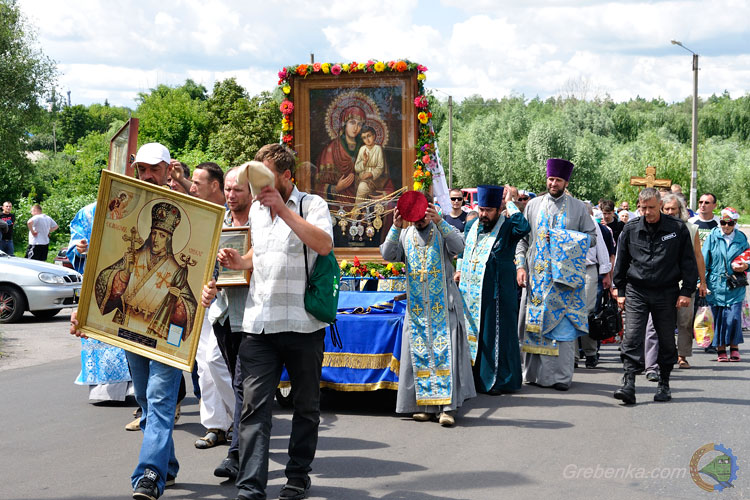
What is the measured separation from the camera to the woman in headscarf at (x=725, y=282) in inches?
433

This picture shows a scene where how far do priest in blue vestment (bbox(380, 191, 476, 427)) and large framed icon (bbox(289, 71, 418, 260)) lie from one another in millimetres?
1610

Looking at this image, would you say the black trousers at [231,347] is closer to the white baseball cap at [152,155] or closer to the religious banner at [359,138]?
the white baseball cap at [152,155]

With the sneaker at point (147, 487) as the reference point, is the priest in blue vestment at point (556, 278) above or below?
above

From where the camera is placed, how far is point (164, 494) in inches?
215

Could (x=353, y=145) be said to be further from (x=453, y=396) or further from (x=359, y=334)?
(x=453, y=396)

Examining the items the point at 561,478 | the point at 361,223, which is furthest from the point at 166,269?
the point at 361,223

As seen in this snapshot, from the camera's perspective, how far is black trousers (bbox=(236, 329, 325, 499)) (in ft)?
16.3

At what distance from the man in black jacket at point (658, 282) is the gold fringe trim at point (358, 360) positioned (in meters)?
2.28

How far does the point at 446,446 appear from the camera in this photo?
22.1ft

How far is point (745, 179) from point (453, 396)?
56.1m

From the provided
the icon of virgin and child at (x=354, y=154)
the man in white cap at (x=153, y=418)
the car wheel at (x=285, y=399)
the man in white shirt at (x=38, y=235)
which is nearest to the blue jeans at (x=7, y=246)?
the man in white shirt at (x=38, y=235)

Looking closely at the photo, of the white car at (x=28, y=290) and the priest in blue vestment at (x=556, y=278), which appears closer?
the priest in blue vestment at (x=556, y=278)

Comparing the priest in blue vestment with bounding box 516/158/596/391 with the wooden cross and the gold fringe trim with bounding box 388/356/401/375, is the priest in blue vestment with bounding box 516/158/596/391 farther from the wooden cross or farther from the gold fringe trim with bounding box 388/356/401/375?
the wooden cross

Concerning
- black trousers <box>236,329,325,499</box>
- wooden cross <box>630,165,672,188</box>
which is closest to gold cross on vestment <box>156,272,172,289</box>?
black trousers <box>236,329,325,499</box>
